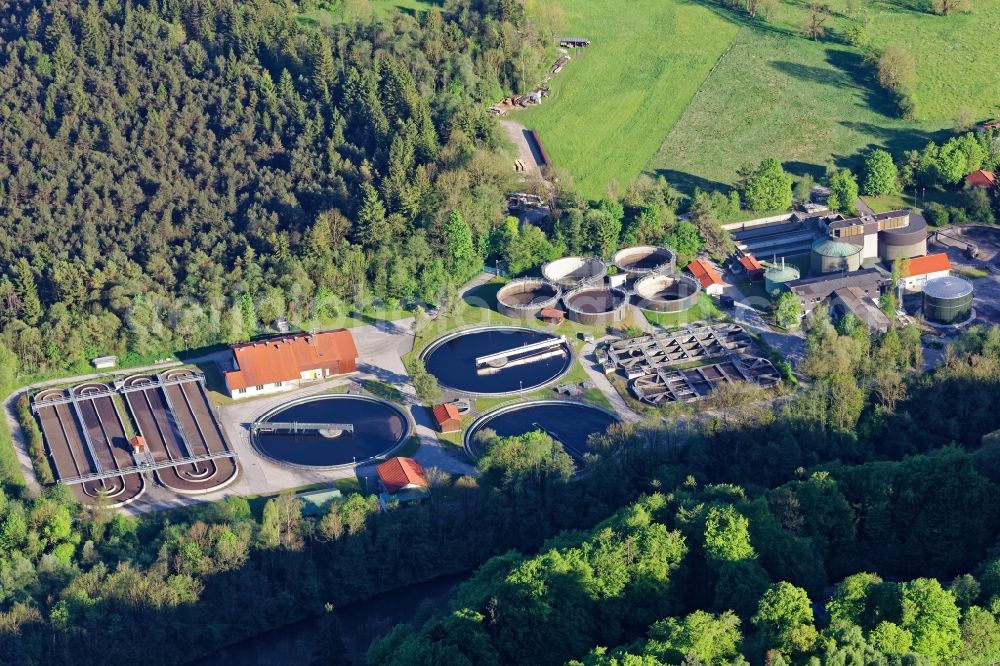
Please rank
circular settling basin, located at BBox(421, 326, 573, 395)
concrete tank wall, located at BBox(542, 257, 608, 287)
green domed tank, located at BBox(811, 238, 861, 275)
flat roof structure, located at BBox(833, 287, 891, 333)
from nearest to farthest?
circular settling basin, located at BBox(421, 326, 573, 395) < flat roof structure, located at BBox(833, 287, 891, 333) < green domed tank, located at BBox(811, 238, 861, 275) < concrete tank wall, located at BBox(542, 257, 608, 287)

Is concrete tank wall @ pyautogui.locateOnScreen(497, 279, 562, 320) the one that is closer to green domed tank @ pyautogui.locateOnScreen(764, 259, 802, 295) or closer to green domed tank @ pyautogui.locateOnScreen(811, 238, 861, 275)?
green domed tank @ pyautogui.locateOnScreen(764, 259, 802, 295)

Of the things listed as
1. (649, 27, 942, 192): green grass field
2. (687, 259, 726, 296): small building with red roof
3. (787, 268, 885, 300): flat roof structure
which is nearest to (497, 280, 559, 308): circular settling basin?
(687, 259, 726, 296): small building with red roof

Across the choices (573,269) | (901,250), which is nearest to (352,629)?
(573,269)

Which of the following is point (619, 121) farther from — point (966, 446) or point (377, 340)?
point (966, 446)

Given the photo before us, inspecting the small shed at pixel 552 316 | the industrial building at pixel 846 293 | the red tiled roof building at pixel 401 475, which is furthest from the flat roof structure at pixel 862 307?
the red tiled roof building at pixel 401 475

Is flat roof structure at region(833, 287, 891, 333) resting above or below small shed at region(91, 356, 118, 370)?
above

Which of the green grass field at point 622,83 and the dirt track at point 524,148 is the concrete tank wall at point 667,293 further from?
the dirt track at point 524,148

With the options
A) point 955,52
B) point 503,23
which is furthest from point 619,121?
point 955,52

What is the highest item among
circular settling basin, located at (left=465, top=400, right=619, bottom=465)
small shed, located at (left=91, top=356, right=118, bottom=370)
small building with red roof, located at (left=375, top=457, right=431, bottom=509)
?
small building with red roof, located at (left=375, top=457, right=431, bottom=509)
